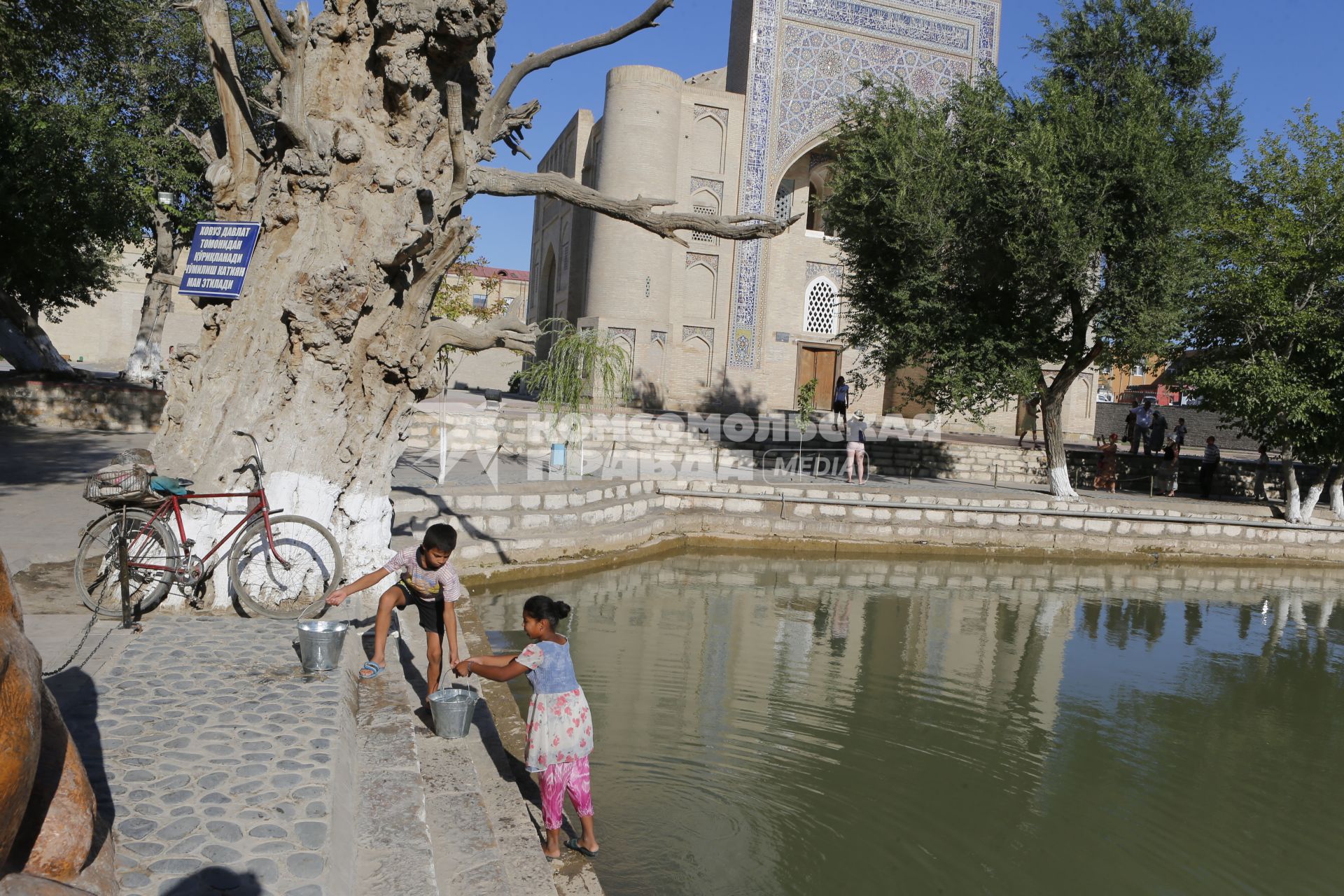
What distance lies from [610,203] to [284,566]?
3.09 metres

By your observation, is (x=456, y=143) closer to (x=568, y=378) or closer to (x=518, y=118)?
(x=518, y=118)

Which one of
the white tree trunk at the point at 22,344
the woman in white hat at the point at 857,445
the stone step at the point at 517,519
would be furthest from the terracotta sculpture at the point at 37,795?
Answer: the white tree trunk at the point at 22,344

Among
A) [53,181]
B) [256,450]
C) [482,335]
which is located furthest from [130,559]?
[53,181]

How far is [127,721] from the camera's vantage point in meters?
3.51

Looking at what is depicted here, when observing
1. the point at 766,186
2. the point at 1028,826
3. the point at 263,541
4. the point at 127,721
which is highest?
the point at 766,186

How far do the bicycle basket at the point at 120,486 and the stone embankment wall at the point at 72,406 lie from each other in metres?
11.1

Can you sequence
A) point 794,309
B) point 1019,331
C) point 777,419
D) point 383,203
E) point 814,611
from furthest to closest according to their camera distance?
point 794,309 < point 777,419 < point 1019,331 < point 814,611 < point 383,203

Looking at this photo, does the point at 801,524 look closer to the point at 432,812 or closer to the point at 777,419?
the point at 777,419

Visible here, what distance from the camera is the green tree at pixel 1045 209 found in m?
14.7

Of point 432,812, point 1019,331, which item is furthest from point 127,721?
point 1019,331

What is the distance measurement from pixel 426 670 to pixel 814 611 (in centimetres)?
609

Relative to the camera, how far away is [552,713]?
12.2 feet

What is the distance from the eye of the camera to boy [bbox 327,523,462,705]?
4473 mm

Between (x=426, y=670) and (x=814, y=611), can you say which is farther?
(x=814, y=611)
